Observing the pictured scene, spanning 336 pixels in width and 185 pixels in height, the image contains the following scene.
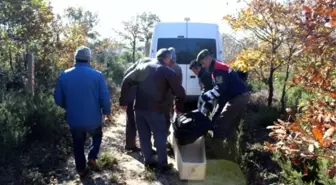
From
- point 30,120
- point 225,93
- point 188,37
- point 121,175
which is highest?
point 188,37

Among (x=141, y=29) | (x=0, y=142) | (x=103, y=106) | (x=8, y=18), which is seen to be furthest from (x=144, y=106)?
(x=141, y=29)

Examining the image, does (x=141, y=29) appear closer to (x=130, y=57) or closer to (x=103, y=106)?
(x=130, y=57)

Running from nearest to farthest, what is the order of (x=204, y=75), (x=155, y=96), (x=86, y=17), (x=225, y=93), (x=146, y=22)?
1. (x=155, y=96)
2. (x=225, y=93)
3. (x=204, y=75)
4. (x=86, y=17)
5. (x=146, y=22)

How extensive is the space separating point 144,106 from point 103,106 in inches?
21.6

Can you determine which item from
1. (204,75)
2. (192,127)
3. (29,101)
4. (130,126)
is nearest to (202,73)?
(204,75)

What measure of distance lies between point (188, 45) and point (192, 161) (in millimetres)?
4305

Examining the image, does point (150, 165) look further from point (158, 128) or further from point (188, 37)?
point (188, 37)

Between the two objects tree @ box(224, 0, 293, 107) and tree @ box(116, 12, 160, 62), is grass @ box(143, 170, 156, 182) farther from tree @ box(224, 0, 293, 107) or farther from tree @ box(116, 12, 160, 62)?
tree @ box(116, 12, 160, 62)

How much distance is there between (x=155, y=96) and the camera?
16.3ft

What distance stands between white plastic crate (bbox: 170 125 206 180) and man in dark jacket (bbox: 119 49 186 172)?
27cm


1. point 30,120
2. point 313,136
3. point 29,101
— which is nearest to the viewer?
point 313,136

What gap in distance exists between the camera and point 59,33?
36.7 ft

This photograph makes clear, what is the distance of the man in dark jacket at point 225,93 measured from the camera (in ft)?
17.5

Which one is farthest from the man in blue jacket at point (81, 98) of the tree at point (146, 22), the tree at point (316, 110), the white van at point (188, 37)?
the tree at point (146, 22)
